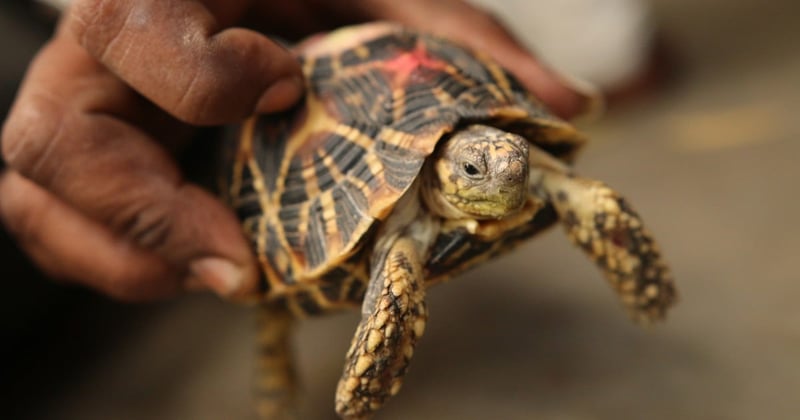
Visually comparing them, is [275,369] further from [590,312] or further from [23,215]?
[590,312]

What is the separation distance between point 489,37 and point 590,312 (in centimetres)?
76

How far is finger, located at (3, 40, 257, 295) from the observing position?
4.42ft

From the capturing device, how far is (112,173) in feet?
4.46

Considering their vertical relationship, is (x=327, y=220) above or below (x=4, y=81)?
above

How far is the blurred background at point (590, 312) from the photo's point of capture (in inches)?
63.6

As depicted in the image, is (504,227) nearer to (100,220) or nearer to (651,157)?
(100,220)

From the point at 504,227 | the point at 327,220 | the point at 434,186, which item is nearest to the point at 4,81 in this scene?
the point at 327,220

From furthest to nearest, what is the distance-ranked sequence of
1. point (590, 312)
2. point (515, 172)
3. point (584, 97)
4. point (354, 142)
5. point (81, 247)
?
point (590, 312)
point (584, 97)
point (81, 247)
point (354, 142)
point (515, 172)

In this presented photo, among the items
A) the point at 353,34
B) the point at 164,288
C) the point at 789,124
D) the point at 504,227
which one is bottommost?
the point at 164,288

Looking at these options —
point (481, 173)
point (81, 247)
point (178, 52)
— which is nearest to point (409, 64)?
point (481, 173)

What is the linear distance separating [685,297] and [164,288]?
1.28 m

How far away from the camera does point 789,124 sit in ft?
7.88

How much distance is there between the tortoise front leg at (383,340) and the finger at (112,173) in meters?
0.33

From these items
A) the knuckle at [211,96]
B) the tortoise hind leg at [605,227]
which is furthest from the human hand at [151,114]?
the tortoise hind leg at [605,227]
